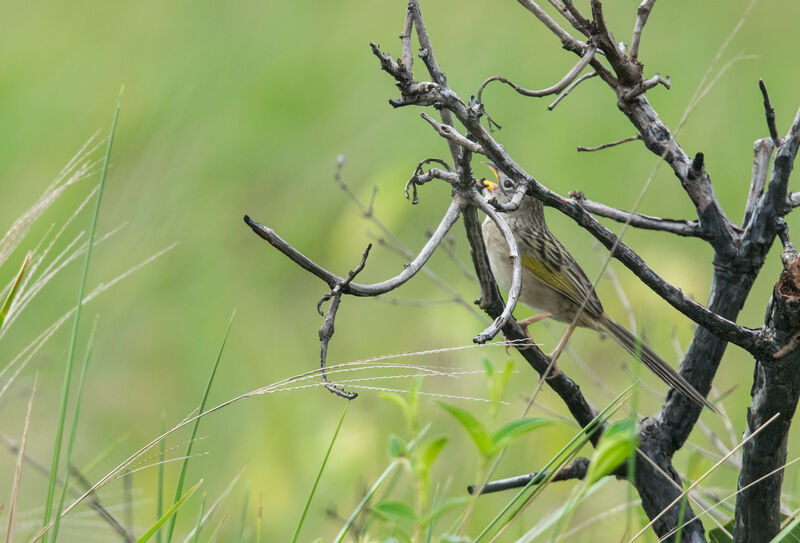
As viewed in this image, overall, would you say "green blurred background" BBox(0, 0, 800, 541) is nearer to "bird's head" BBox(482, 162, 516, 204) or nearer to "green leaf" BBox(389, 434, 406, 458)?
"bird's head" BBox(482, 162, 516, 204)

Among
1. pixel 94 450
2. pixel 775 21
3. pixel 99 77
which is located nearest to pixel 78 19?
pixel 99 77

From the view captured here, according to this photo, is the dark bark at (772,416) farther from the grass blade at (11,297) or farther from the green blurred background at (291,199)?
the green blurred background at (291,199)

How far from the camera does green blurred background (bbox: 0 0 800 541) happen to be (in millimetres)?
6062

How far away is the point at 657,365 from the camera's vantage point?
3287 mm

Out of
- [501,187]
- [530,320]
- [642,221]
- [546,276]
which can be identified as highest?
[501,187]

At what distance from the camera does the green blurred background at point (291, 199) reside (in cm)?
606

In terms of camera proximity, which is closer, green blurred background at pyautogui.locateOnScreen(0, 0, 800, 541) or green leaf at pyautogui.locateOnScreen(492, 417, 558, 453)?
green leaf at pyautogui.locateOnScreen(492, 417, 558, 453)

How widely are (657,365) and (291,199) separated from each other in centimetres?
521

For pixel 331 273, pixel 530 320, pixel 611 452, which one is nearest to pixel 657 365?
pixel 530 320

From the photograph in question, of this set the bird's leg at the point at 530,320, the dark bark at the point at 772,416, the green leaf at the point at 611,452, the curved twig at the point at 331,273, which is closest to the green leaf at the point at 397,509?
the green leaf at the point at 611,452

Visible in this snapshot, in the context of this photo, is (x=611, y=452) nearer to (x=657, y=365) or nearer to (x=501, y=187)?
(x=657, y=365)

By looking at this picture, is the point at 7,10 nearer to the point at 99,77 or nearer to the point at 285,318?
the point at 99,77

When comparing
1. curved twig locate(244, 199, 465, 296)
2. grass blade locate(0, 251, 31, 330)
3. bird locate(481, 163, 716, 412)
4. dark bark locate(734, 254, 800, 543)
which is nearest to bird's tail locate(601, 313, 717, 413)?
bird locate(481, 163, 716, 412)

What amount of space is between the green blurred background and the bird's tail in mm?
526
